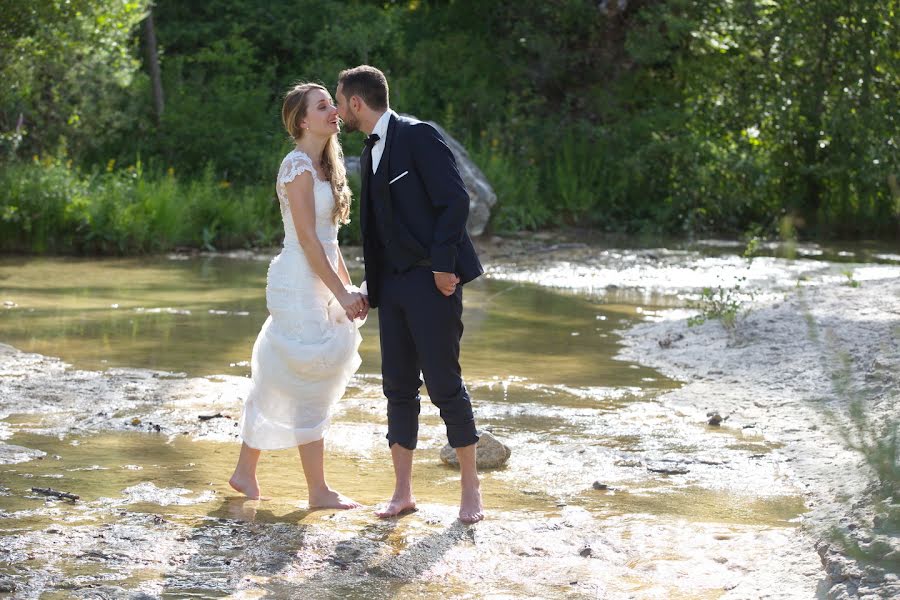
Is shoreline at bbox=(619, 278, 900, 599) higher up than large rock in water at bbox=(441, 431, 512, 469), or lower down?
higher up

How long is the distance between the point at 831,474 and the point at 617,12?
17.9 metres

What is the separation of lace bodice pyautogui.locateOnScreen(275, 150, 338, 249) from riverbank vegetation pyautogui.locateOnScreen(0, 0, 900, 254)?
10.9 m

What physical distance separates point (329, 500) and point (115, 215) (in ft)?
37.3

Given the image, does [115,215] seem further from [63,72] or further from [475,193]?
[475,193]

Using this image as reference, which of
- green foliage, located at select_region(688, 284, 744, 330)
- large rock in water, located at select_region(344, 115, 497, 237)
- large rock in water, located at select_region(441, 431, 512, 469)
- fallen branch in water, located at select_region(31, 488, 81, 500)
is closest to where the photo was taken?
fallen branch in water, located at select_region(31, 488, 81, 500)

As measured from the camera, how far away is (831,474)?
5.91 metres

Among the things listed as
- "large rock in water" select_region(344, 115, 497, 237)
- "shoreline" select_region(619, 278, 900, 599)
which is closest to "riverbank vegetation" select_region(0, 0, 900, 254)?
"large rock in water" select_region(344, 115, 497, 237)

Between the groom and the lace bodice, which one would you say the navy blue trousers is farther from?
the lace bodice

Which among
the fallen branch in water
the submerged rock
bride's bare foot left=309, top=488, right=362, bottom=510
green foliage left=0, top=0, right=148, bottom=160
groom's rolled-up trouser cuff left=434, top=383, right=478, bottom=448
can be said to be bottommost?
bride's bare foot left=309, top=488, right=362, bottom=510

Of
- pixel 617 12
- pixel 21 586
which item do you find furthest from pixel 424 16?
pixel 21 586

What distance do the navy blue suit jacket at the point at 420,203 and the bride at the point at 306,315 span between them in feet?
1.00

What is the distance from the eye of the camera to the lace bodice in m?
5.41

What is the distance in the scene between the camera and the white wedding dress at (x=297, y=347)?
5.47 metres

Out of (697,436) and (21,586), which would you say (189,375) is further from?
(21,586)
